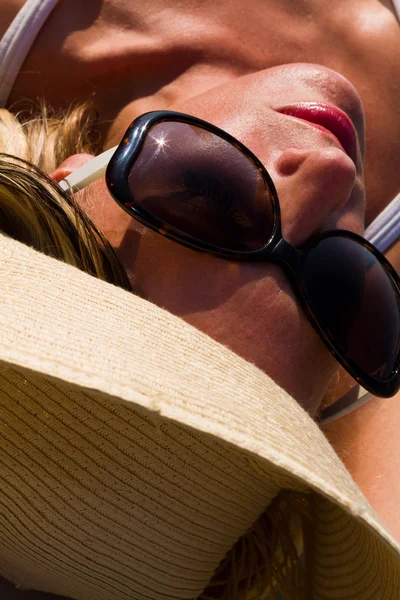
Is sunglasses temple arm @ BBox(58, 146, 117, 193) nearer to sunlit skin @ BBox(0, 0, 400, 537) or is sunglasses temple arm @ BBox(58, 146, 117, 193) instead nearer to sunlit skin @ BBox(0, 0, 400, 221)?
sunlit skin @ BBox(0, 0, 400, 537)

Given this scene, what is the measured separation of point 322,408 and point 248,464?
0.55 meters

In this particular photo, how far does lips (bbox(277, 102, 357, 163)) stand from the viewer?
1.15 m

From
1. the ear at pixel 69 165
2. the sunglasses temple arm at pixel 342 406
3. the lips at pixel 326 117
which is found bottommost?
the sunglasses temple arm at pixel 342 406

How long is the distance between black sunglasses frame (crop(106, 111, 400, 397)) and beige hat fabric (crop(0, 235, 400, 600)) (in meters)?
0.22

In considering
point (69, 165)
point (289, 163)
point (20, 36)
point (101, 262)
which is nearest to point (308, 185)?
point (289, 163)

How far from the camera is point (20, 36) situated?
1.43m

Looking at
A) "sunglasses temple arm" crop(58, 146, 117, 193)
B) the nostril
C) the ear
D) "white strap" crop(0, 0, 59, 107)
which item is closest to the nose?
the nostril

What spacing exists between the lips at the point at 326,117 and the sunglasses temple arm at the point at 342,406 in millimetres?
547

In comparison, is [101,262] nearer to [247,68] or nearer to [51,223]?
[51,223]

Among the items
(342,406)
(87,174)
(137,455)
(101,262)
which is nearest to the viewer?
(137,455)

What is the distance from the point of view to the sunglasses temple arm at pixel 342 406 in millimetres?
1353

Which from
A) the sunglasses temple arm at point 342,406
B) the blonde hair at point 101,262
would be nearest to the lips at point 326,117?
the blonde hair at point 101,262

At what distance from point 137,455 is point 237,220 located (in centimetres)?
43

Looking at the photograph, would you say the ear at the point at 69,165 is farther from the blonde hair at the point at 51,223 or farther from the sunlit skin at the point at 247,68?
the blonde hair at the point at 51,223
